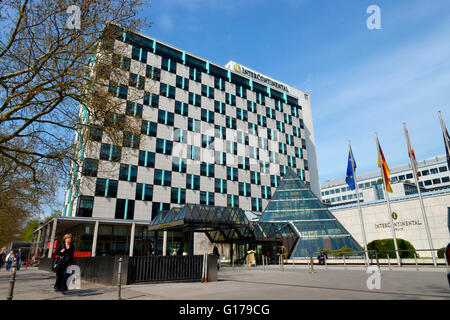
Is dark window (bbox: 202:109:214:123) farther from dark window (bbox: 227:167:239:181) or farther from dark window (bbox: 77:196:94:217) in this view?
dark window (bbox: 77:196:94:217)

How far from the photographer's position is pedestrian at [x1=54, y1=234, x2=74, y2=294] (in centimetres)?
840

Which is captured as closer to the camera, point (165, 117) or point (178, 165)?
point (178, 165)

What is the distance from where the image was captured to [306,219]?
33.4 meters

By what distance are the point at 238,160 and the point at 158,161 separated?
1421 cm

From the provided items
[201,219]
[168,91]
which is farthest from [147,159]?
[201,219]

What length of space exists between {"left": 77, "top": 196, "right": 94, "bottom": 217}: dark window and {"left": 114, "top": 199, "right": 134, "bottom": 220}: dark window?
296 centimetres

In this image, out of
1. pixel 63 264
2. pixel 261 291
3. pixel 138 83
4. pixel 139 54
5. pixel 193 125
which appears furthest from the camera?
pixel 193 125

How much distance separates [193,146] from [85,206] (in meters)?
17.0

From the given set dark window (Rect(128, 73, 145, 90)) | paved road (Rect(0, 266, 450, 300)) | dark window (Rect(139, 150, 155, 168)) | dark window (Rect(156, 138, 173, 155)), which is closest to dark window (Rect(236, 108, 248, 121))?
dark window (Rect(156, 138, 173, 155))

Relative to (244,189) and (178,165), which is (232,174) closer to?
(244,189)

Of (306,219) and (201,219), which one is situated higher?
(306,219)

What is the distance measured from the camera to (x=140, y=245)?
120 feet

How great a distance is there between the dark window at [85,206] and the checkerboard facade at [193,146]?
0.11 meters
